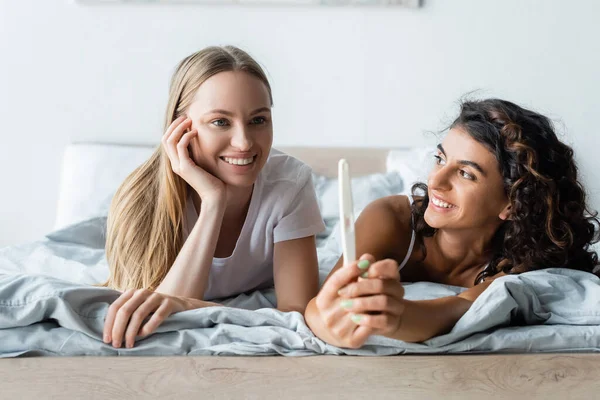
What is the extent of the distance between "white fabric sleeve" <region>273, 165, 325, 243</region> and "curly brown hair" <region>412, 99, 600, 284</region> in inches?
14.6

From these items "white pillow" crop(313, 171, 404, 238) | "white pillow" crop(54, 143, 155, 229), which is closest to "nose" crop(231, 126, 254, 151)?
"white pillow" crop(313, 171, 404, 238)

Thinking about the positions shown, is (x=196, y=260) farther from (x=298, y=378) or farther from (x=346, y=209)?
(x=346, y=209)

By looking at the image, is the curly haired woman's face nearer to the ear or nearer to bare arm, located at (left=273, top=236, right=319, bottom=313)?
the ear

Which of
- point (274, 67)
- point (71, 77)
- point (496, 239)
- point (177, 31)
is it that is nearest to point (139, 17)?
point (177, 31)

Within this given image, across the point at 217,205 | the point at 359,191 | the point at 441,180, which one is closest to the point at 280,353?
the point at 217,205

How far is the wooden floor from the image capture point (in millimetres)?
1186

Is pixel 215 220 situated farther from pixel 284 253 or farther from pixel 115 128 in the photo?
pixel 115 128

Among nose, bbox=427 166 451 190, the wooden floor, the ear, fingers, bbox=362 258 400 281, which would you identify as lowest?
the wooden floor

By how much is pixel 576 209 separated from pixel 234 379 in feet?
2.93

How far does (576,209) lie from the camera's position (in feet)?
5.40

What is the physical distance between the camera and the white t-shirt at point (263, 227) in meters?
1.67

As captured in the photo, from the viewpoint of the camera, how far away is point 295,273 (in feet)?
5.22

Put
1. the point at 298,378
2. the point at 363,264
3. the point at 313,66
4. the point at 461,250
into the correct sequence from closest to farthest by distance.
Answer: the point at 363,264 → the point at 298,378 → the point at 461,250 → the point at 313,66

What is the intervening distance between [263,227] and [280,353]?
1.57ft
